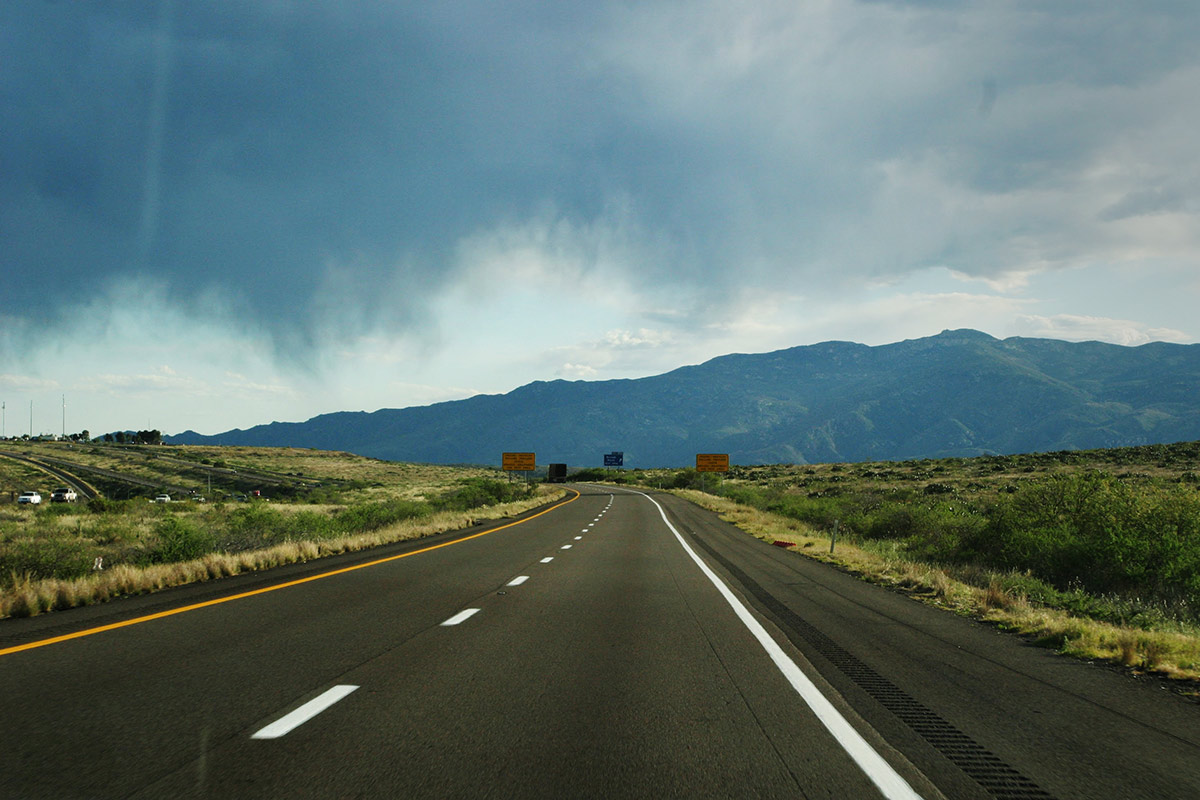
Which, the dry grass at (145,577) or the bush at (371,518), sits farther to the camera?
the bush at (371,518)

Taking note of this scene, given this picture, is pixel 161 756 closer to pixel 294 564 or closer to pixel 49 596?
pixel 49 596

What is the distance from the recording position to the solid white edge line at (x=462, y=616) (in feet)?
28.3

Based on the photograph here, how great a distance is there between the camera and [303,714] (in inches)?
191

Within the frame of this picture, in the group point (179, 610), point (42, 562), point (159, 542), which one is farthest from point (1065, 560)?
point (159, 542)

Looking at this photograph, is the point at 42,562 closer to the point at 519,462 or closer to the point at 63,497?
the point at 63,497

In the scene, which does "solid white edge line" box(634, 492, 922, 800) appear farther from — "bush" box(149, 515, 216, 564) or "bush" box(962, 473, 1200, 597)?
"bush" box(149, 515, 216, 564)

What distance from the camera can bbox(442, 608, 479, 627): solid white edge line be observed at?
8611 mm

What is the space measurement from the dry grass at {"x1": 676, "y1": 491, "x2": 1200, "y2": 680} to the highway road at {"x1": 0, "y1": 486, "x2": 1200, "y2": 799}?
1.57 ft

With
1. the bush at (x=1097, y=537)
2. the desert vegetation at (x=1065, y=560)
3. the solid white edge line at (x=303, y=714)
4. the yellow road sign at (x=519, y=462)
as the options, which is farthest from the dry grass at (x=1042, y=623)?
the yellow road sign at (x=519, y=462)

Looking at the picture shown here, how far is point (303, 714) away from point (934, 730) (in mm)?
4010

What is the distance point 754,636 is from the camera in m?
8.20

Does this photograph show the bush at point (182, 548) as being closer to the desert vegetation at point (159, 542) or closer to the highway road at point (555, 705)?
the desert vegetation at point (159, 542)

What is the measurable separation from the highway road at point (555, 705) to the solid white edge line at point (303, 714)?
0.02 m

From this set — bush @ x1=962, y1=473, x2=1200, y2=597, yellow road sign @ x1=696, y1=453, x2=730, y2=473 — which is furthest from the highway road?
yellow road sign @ x1=696, y1=453, x2=730, y2=473
